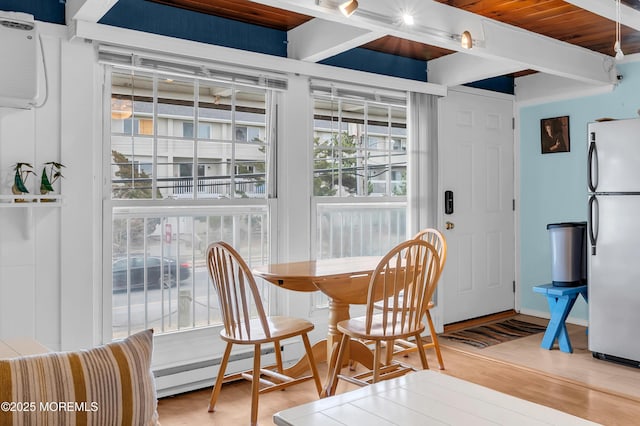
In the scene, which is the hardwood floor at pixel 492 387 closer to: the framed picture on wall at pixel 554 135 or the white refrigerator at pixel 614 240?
the white refrigerator at pixel 614 240

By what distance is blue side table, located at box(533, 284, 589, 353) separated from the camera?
13.0ft

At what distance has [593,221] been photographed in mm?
3732

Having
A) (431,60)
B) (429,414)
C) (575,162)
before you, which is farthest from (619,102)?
(429,414)

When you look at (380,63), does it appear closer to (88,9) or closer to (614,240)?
(614,240)

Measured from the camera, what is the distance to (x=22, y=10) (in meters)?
2.72

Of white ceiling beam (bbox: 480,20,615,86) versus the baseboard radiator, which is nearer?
→ the baseboard radiator

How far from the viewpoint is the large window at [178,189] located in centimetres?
311

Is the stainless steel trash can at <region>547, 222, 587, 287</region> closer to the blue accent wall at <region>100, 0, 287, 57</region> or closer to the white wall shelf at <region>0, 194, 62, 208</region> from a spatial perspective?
the blue accent wall at <region>100, 0, 287, 57</region>

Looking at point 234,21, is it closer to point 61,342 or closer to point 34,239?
point 34,239

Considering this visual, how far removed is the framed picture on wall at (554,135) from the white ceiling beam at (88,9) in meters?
3.92

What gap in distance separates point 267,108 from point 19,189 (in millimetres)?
1631

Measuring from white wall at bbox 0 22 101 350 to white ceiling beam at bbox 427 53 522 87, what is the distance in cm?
270

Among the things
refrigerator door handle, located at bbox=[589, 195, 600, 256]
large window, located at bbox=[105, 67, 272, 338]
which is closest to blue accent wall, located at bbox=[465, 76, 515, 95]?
refrigerator door handle, located at bbox=[589, 195, 600, 256]

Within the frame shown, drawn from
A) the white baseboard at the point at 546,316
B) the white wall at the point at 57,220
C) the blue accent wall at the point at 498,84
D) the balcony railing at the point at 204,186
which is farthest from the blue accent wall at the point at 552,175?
the white wall at the point at 57,220
